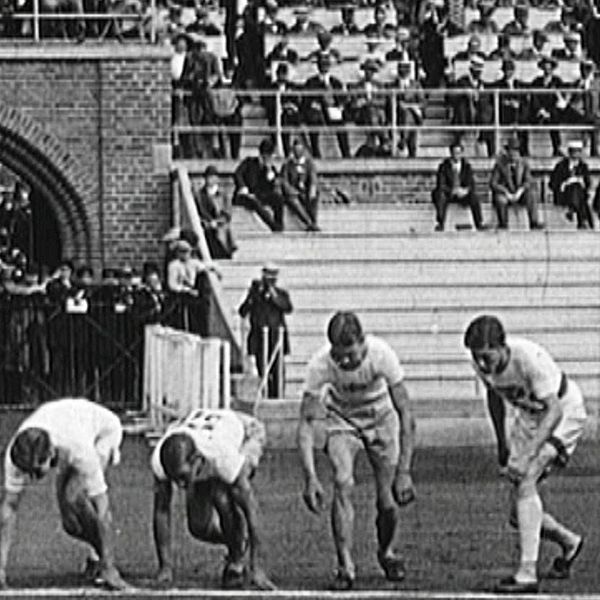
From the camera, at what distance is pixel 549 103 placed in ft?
118

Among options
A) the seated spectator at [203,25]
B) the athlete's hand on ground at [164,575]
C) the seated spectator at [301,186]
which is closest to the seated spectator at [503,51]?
the seated spectator at [203,25]

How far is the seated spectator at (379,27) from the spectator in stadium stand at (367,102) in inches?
57.2

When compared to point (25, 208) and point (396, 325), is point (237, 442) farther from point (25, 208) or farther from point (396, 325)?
point (25, 208)

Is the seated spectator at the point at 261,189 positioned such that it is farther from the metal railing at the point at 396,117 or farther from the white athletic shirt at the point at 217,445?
the white athletic shirt at the point at 217,445

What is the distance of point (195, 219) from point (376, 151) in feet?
14.0

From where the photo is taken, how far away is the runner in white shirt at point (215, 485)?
1577 centimetres

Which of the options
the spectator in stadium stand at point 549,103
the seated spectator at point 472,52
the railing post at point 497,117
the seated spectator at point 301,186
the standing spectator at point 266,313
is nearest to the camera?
the standing spectator at point 266,313

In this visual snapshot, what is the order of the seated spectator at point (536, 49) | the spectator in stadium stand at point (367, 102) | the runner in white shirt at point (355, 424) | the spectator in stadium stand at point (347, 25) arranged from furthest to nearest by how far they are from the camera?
the spectator in stadium stand at point (347, 25) → the seated spectator at point (536, 49) → the spectator in stadium stand at point (367, 102) → the runner in white shirt at point (355, 424)

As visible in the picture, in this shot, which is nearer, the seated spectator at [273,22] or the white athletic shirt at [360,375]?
the white athletic shirt at [360,375]

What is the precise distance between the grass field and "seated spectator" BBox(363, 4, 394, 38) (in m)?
12.1

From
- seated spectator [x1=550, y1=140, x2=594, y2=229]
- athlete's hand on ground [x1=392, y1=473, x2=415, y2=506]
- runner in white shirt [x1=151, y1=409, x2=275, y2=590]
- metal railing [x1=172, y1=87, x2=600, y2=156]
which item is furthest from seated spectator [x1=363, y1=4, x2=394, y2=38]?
athlete's hand on ground [x1=392, y1=473, x2=415, y2=506]


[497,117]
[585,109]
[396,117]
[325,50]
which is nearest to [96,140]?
[325,50]

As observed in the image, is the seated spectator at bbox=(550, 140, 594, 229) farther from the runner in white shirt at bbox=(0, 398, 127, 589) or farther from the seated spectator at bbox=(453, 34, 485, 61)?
the runner in white shirt at bbox=(0, 398, 127, 589)

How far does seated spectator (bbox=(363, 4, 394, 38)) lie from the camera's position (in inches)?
1460
